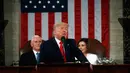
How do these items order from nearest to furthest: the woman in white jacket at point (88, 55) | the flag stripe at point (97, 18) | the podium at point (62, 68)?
the podium at point (62, 68)
the woman in white jacket at point (88, 55)
the flag stripe at point (97, 18)

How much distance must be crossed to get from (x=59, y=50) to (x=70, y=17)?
3.28m

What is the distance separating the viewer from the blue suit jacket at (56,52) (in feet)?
16.2

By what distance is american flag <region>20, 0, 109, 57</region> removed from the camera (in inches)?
321

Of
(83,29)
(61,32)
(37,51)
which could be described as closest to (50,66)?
(61,32)

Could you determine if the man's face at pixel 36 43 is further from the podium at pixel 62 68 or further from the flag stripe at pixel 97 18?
the flag stripe at pixel 97 18

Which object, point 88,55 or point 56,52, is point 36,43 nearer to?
point 88,55

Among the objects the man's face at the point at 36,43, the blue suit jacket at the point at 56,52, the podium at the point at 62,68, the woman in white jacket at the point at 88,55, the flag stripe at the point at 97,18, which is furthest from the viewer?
the flag stripe at the point at 97,18

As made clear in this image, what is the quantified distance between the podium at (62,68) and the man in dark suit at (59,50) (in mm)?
642

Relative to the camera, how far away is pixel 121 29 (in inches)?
323

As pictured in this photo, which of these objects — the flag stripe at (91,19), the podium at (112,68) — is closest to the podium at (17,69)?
the podium at (112,68)

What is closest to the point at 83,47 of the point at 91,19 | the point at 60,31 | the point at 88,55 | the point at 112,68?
the point at 88,55

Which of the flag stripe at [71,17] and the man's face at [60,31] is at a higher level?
the flag stripe at [71,17]

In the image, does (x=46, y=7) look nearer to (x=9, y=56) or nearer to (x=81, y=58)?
(x=9, y=56)

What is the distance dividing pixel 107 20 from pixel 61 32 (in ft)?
11.0
